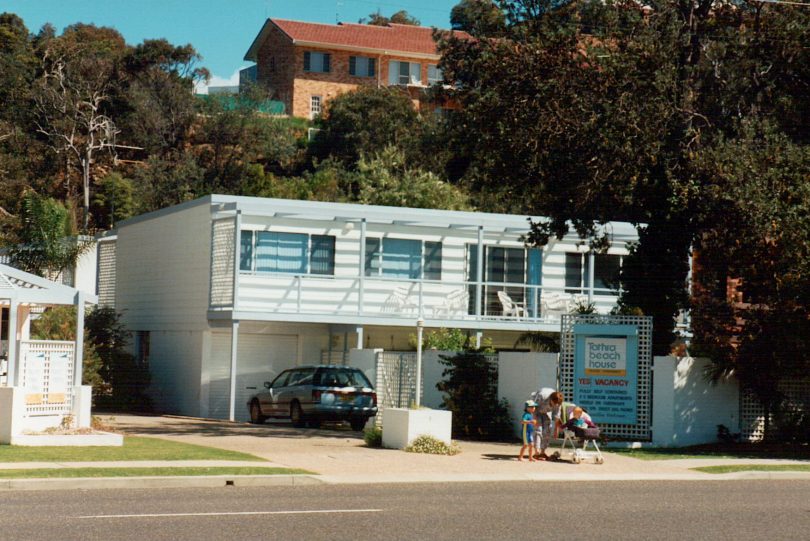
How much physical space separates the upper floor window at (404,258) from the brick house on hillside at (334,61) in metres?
39.7

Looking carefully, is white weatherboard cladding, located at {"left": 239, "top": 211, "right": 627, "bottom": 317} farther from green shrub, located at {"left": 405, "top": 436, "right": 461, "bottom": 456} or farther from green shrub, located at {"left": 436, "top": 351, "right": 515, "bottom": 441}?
green shrub, located at {"left": 405, "top": 436, "right": 461, "bottom": 456}

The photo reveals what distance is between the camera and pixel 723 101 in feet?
86.7

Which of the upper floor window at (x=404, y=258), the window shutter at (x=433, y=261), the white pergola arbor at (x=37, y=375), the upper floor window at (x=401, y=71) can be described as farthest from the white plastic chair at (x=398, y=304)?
the upper floor window at (x=401, y=71)

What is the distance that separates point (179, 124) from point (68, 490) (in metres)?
52.0

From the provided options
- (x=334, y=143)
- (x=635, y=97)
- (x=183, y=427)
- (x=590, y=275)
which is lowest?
(x=183, y=427)

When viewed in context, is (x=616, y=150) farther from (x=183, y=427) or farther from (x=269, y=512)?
(x=269, y=512)

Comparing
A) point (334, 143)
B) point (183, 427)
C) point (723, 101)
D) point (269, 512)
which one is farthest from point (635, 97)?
point (334, 143)

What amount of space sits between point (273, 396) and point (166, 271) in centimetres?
840

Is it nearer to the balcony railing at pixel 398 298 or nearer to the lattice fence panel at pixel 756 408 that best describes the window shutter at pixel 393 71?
the balcony railing at pixel 398 298

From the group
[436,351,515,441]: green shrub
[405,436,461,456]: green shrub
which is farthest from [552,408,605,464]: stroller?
[436,351,515,441]: green shrub

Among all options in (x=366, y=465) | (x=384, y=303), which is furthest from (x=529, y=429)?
(x=384, y=303)

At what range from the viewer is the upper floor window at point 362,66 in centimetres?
7700

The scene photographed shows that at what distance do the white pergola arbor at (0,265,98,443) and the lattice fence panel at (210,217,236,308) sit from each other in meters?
9.19

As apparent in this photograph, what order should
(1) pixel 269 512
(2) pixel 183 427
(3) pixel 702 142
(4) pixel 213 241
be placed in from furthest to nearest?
1. (4) pixel 213 241
2. (2) pixel 183 427
3. (3) pixel 702 142
4. (1) pixel 269 512
